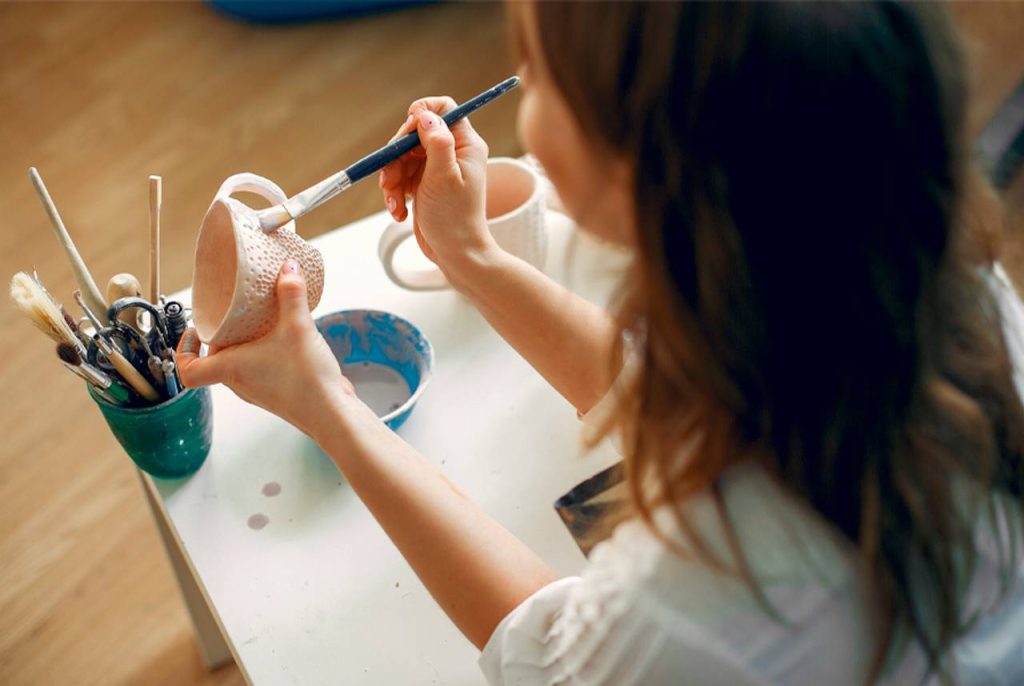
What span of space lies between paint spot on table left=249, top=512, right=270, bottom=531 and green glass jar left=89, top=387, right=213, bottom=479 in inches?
2.6

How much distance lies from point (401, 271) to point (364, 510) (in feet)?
0.72

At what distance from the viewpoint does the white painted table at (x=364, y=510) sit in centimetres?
61

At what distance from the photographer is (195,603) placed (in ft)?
3.27

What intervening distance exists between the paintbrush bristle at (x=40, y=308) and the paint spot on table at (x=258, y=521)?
0.58 feet

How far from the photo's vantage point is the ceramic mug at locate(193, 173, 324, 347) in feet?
1.89

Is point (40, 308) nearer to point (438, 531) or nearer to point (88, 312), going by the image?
point (88, 312)

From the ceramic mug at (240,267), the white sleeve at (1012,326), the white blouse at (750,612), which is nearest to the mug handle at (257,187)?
the ceramic mug at (240,267)

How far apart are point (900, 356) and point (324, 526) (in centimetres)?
41

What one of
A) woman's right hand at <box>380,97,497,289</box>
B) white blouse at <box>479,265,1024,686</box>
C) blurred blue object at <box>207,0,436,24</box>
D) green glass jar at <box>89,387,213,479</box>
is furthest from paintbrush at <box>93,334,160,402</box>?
blurred blue object at <box>207,0,436,24</box>

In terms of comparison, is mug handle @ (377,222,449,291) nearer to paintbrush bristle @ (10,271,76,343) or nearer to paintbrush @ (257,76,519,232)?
paintbrush @ (257,76,519,232)

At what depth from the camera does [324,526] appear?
2.20 ft

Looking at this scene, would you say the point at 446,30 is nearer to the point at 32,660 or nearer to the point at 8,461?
the point at 8,461

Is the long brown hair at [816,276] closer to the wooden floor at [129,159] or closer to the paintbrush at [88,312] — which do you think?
the paintbrush at [88,312]

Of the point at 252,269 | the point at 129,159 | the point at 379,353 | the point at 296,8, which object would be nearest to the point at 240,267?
the point at 252,269
